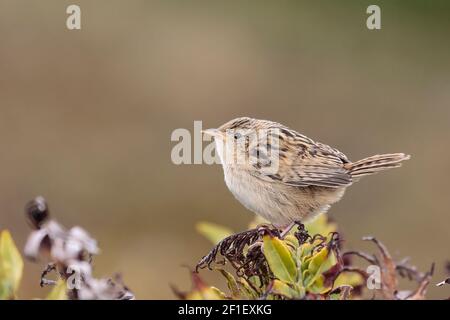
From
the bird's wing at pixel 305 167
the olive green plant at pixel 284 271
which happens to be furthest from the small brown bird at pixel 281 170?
the olive green plant at pixel 284 271

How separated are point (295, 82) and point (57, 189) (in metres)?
6.06

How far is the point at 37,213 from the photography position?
2326 millimetres

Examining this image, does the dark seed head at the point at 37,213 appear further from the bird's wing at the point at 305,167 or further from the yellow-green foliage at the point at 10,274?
the bird's wing at the point at 305,167

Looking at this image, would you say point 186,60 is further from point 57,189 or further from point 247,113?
point 57,189

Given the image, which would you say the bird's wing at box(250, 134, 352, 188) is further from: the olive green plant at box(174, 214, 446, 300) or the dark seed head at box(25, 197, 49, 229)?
the dark seed head at box(25, 197, 49, 229)

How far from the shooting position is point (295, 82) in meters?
17.3

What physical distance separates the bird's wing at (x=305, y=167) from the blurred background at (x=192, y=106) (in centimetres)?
437

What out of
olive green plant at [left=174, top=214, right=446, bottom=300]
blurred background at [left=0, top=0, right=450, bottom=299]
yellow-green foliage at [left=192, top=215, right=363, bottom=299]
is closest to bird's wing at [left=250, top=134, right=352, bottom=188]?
olive green plant at [left=174, top=214, right=446, bottom=300]

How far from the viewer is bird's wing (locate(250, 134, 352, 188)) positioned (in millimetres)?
4320

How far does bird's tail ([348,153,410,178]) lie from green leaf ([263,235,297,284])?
2.08 metres

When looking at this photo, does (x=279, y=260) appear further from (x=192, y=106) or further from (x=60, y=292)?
(x=192, y=106)

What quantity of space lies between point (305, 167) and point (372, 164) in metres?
0.41

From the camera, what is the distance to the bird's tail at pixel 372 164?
4516 mm
